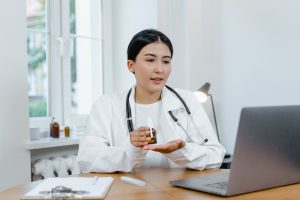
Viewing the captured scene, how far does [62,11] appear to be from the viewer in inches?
110

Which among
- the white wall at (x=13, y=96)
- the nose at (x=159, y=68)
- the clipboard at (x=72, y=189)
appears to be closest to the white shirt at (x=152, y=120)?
the nose at (x=159, y=68)

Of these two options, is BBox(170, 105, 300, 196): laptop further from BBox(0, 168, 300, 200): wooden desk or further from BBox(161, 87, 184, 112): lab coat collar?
BBox(161, 87, 184, 112): lab coat collar

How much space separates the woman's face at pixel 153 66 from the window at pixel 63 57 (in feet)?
3.55

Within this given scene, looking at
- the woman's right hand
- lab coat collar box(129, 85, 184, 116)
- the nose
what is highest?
the nose

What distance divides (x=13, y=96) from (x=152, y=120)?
2.85ft

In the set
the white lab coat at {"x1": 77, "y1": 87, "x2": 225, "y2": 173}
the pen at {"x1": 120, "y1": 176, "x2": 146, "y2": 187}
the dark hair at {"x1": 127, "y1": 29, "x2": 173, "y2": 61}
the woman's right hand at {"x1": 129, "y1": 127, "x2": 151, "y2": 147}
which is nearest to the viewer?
the pen at {"x1": 120, "y1": 176, "x2": 146, "y2": 187}

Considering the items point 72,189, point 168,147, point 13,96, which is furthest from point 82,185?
point 13,96

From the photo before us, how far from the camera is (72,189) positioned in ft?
3.77

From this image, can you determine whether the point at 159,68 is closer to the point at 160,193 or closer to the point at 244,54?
the point at 160,193

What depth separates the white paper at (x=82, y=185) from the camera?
1118 millimetres

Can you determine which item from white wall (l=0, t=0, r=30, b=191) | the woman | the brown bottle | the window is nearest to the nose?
the woman

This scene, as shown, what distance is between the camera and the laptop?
1014 millimetres

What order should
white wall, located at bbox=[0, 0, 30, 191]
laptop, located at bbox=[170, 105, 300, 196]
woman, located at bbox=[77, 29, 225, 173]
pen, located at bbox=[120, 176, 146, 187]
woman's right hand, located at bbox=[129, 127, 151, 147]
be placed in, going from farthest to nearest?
1. white wall, located at bbox=[0, 0, 30, 191]
2. woman, located at bbox=[77, 29, 225, 173]
3. woman's right hand, located at bbox=[129, 127, 151, 147]
4. pen, located at bbox=[120, 176, 146, 187]
5. laptop, located at bbox=[170, 105, 300, 196]

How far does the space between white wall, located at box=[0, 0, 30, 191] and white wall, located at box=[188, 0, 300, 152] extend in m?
1.31
